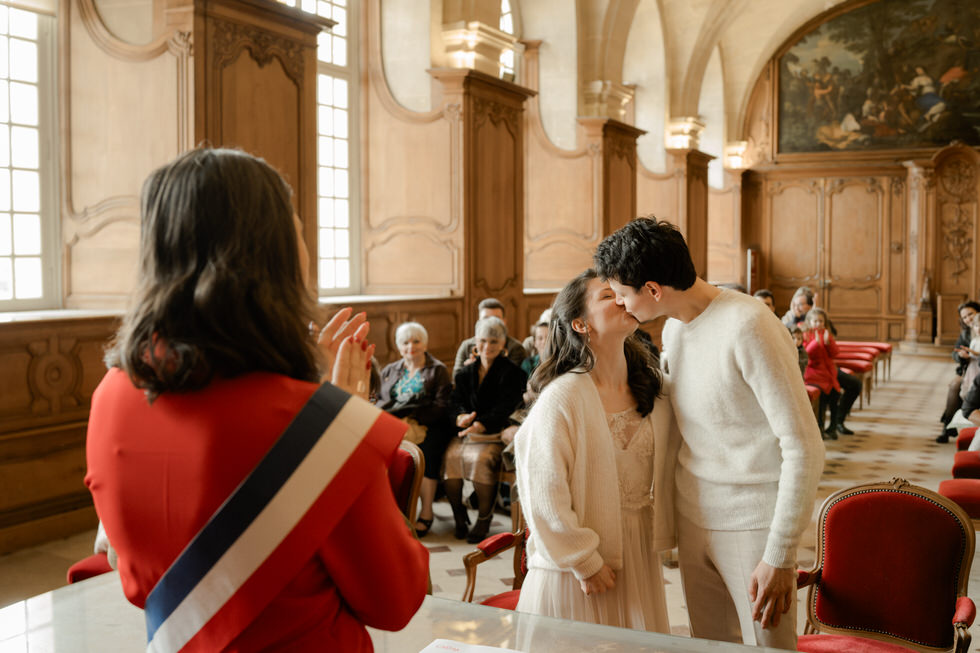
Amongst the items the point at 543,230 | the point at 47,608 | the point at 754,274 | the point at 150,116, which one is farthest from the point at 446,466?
the point at 754,274

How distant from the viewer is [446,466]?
6406 mm

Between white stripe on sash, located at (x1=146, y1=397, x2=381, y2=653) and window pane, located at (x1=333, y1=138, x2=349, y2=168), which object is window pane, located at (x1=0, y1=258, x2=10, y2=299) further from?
white stripe on sash, located at (x1=146, y1=397, x2=381, y2=653)

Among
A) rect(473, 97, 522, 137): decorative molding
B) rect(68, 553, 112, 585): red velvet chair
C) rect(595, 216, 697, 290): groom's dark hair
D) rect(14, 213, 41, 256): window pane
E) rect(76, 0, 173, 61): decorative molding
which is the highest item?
rect(473, 97, 522, 137): decorative molding

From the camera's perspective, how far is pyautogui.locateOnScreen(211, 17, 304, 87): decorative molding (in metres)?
6.48

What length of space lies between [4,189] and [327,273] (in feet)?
12.2

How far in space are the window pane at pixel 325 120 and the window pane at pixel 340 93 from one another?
0.15 meters

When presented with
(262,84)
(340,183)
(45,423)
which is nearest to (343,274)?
(340,183)

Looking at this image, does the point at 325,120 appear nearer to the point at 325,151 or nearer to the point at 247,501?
the point at 325,151

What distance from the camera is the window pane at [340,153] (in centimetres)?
966

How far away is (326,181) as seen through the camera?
9594 millimetres

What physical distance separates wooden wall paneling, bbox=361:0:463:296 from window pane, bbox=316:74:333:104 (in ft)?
1.58

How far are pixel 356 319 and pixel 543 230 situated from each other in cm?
1177

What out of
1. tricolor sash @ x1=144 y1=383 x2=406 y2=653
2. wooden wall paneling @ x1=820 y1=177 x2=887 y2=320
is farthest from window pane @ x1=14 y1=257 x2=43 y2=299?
wooden wall paneling @ x1=820 y1=177 x2=887 y2=320

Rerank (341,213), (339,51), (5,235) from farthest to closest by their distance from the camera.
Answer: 1. (341,213)
2. (339,51)
3. (5,235)
